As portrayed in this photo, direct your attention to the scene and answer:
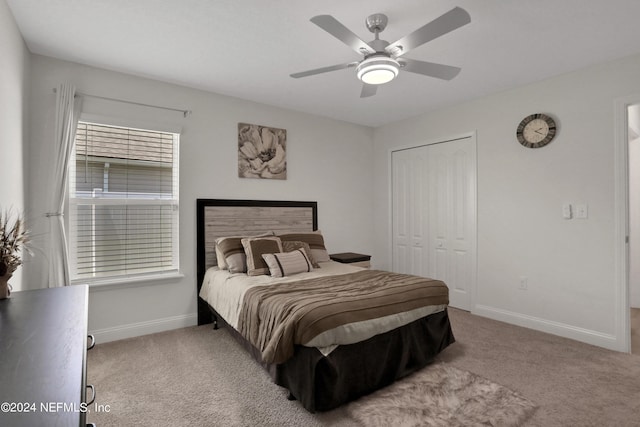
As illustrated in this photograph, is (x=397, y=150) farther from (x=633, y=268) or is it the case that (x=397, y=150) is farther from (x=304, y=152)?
(x=633, y=268)

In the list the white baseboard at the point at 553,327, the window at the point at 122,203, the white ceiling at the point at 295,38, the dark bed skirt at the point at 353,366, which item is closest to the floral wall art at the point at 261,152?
the white ceiling at the point at 295,38

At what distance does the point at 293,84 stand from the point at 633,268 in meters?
4.94

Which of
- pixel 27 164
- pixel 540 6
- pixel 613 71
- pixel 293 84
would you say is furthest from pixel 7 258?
pixel 613 71

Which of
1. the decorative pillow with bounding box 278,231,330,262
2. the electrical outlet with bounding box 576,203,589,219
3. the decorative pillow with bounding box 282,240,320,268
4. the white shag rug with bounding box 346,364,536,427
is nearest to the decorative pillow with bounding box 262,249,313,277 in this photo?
the decorative pillow with bounding box 282,240,320,268

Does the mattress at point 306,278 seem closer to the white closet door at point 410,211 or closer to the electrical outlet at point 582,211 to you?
the white closet door at point 410,211

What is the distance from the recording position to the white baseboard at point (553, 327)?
2.92m

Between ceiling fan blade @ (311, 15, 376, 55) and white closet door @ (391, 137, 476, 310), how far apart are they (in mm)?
2459

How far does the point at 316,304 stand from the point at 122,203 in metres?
2.27

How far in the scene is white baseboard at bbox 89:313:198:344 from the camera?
3.01 m

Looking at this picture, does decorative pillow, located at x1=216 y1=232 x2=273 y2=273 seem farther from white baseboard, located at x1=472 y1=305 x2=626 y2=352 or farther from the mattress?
white baseboard, located at x1=472 y1=305 x2=626 y2=352

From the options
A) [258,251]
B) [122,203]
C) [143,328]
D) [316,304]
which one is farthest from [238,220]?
[316,304]

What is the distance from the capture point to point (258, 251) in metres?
Result: 3.21

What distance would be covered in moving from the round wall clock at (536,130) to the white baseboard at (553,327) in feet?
5.94

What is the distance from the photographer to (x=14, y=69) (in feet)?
7.49
